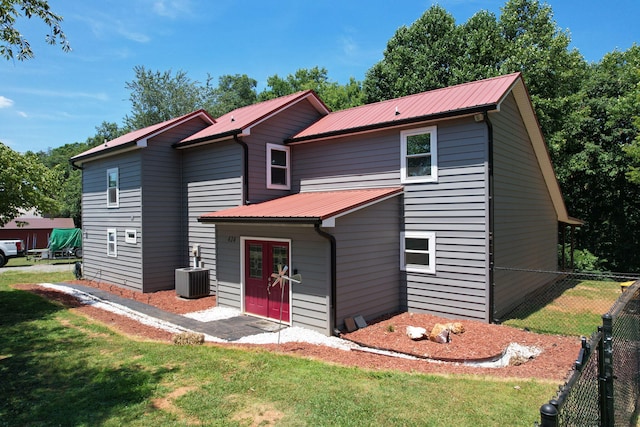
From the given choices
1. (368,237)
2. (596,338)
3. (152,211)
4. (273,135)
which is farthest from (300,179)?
(596,338)

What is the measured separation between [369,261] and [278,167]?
5207 mm

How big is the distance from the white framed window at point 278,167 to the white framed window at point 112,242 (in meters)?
6.84

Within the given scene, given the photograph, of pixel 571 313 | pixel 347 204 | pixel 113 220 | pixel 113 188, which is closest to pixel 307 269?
pixel 347 204

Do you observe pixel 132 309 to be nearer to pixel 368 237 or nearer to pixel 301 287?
pixel 301 287

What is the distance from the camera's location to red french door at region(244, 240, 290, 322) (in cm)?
988

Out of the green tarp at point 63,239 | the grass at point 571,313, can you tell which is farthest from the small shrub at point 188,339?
the green tarp at point 63,239

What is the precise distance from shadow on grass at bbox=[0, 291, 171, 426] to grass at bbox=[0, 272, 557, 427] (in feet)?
0.05

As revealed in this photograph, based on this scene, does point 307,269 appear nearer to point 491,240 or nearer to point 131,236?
point 491,240

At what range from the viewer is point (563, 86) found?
71.0 feet

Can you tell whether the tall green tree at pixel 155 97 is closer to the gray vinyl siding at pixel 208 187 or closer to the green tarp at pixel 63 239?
the green tarp at pixel 63 239

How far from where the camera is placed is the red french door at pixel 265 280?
9875 millimetres

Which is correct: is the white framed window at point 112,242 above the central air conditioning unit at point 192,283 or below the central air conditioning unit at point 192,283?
above

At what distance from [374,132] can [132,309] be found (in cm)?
871

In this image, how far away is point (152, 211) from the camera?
1377 cm
